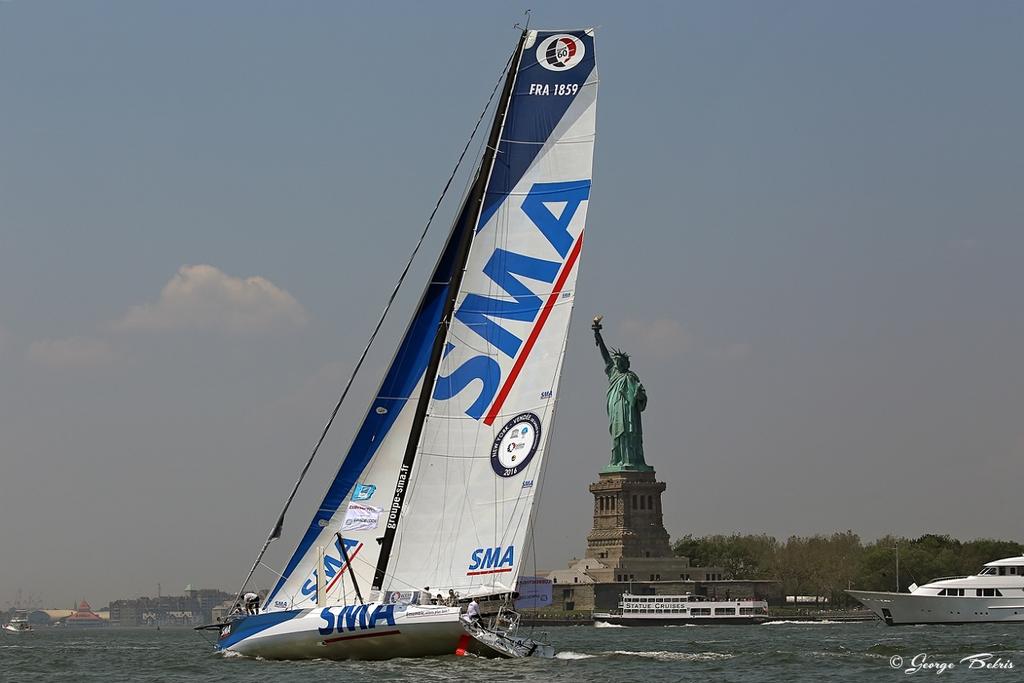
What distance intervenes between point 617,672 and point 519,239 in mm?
10036

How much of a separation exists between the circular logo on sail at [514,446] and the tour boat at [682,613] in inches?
3001

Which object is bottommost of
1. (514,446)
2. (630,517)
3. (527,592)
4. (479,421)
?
(527,592)

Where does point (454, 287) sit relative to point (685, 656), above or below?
above

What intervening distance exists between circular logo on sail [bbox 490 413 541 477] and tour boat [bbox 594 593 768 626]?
76213mm

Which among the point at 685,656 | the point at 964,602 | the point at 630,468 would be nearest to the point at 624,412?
the point at 630,468

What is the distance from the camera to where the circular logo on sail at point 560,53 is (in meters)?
33.6

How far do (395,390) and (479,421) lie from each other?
98.4 inches

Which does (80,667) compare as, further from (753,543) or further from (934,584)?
(753,543)

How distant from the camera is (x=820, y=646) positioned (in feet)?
180

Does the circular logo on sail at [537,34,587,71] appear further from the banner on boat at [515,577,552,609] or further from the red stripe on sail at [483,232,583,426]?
the banner on boat at [515,577,552,609]

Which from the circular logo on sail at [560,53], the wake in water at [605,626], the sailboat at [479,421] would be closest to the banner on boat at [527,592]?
the sailboat at [479,421]

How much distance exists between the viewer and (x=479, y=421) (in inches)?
1302

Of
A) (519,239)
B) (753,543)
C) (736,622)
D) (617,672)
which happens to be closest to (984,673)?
(617,672)

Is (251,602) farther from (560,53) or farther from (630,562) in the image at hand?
(630,562)
